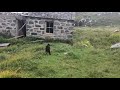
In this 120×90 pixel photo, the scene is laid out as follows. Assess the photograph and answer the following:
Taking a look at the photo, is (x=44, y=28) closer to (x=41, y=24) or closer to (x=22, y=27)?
(x=41, y=24)

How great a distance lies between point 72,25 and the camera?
37.1ft

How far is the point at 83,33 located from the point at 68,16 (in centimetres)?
85

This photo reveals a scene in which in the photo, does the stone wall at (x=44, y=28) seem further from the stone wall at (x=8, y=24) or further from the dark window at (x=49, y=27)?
the stone wall at (x=8, y=24)

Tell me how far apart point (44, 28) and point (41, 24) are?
0.19 metres

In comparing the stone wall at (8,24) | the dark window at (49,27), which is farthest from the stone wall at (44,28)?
the stone wall at (8,24)

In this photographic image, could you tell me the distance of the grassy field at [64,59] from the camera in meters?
7.12

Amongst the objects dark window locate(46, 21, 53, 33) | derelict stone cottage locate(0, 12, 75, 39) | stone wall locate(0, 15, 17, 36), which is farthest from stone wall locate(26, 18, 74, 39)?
stone wall locate(0, 15, 17, 36)

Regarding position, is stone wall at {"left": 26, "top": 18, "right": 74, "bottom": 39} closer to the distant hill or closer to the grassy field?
the grassy field

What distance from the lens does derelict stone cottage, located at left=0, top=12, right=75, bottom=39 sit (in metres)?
11.0

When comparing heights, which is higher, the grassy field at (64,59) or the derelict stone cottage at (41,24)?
the derelict stone cottage at (41,24)

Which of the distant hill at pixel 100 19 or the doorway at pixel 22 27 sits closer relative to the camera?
the doorway at pixel 22 27

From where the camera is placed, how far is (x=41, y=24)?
11.1m
